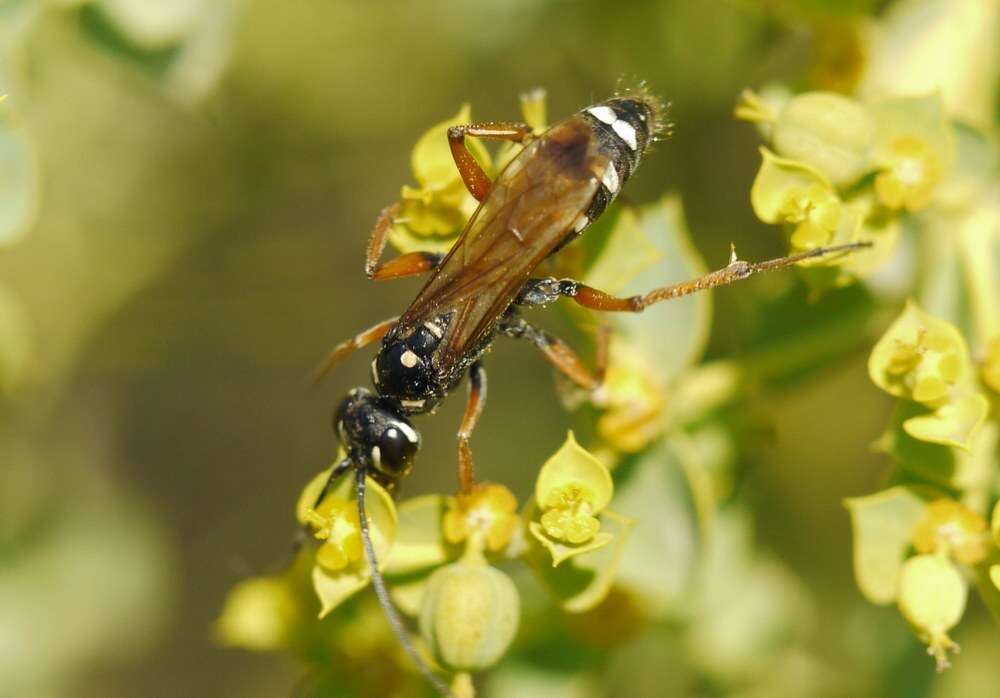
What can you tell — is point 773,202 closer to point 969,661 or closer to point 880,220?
point 880,220

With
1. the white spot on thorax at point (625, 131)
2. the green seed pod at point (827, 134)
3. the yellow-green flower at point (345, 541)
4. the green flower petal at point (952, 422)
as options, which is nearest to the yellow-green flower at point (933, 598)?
the green flower petal at point (952, 422)

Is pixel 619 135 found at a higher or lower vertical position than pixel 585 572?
higher

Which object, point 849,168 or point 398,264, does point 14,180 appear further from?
point 849,168

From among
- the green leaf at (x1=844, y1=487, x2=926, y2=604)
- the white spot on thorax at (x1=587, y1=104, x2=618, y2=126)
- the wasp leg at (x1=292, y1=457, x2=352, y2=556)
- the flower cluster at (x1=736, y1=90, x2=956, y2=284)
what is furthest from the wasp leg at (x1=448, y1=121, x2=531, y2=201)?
the green leaf at (x1=844, y1=487, x2=926, y2=604)

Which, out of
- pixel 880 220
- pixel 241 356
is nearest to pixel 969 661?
pixel 880 220

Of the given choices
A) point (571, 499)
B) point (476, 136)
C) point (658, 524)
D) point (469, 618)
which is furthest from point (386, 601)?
point (476, 136)

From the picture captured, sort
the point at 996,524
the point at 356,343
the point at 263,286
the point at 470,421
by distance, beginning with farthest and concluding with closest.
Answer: the point at 263,286, the point at 356,343, the point at 470,421, the point at 996,524

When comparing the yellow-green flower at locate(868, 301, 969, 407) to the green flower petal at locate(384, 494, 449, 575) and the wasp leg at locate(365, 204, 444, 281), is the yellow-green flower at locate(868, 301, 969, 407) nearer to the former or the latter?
the green flower petal at locate(384, 494, 449, 575)
